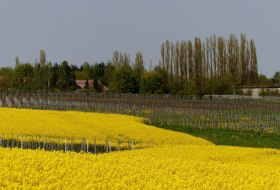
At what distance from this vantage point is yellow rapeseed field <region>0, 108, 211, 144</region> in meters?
43.4

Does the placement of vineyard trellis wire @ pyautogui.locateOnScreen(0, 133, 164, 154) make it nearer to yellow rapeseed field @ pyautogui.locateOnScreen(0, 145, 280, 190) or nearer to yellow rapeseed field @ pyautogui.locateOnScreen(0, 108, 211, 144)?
yellow rapeseed field @ pyautogui.locateOnScreen(0, 108, 211, 144)

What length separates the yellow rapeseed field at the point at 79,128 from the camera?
4338cm

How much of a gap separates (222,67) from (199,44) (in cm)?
948

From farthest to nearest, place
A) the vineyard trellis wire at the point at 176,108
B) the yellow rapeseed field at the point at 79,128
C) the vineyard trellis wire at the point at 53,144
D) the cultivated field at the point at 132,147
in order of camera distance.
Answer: the vineyard trellis wire at the point at 176,108 → the yellow rapeseed field at the point at 79,128 → the vineyard trellis wire at the point at 53,144 → the cultivated field at the point at 132,147

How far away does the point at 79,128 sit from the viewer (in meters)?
47.8

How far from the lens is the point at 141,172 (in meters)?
16.4

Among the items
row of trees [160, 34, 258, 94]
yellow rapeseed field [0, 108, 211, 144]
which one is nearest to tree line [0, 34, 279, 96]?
row of trees [160, 34, 258, 94]

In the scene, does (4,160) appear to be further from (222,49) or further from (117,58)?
(117,58)

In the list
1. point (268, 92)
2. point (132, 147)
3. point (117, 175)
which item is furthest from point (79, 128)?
point (268, 92)

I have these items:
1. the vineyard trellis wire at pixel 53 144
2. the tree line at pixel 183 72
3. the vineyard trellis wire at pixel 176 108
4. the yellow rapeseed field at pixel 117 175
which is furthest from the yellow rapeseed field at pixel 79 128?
the tree line at pixel 183 72

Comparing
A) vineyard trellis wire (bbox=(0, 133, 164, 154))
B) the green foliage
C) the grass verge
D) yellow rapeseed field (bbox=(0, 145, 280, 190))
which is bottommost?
the grass verge

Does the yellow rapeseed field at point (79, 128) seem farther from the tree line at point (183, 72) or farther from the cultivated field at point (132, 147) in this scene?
the tree line at point (183, 72)

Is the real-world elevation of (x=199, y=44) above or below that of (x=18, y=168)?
above

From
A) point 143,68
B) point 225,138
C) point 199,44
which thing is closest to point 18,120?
point 225,138
